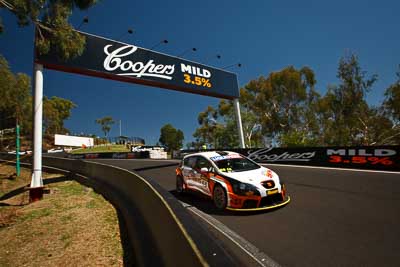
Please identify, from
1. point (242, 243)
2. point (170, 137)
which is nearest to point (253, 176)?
point (242, 243)

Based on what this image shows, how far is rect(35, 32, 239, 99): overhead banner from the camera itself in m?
13.8

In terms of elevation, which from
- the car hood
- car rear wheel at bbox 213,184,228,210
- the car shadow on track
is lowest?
the car shadow on track

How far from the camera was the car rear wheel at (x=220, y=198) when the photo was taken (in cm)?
619

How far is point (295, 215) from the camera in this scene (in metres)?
5.56

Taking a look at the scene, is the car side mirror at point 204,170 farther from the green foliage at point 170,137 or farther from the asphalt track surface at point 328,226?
the green foliage at point 170,137

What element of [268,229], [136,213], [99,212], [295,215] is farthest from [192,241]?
[99,212]

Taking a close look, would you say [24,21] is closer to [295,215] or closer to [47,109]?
[295,215]

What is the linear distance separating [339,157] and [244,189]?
1011cm

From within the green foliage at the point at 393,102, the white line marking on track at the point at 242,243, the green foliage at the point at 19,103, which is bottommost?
the white line marking on track at the point at 242,243

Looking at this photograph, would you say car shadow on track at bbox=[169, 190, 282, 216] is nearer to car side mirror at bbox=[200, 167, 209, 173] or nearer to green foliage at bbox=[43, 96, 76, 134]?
car side mirror at bbox=[200, 167, 209, 173]

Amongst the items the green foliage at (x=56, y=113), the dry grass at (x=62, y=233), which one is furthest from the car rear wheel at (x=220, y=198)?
the green foliage at (x=56, y=113)

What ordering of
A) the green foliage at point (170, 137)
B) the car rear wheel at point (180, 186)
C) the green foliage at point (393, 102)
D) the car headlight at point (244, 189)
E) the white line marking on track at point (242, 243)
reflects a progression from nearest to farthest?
the white line marking on track at point (242, 243) < the car headlight at point (244, 189) < the car rear wheel at point (180, 186) < the green foliage at point (393, 102) < the green foliage at point (170, 137)

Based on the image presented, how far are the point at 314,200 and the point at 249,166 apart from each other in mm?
1956

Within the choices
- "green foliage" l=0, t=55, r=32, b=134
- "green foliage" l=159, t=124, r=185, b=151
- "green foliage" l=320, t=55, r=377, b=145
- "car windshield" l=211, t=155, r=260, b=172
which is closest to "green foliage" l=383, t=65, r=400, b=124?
"green foliage" l=320, t=55, r=377, b=145
